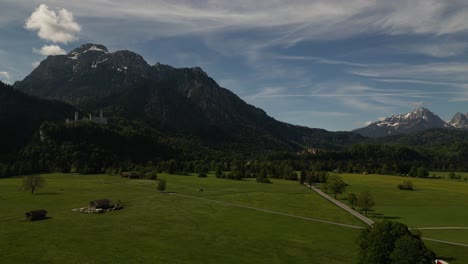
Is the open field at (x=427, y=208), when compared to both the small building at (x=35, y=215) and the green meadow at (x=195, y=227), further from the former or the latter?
the small building at (x=35, y=215)

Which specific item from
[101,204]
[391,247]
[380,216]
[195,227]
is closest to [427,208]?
[380,216]

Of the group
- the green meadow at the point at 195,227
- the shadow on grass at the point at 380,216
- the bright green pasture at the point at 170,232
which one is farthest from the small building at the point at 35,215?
the shadow on grass at the point at 380,216

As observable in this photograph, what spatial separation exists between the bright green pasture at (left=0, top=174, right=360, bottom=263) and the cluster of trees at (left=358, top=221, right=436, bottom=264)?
9.24m

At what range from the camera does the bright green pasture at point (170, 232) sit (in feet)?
186

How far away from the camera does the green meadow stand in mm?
57469

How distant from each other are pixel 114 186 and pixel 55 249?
83.7 meters

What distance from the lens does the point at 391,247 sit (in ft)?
156

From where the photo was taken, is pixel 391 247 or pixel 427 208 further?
pixel 427 208

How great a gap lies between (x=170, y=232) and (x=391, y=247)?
41128 millimetres

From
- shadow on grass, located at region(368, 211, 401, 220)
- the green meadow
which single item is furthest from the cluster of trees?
shadow on grass, located at region(368, 211, 401, 220)

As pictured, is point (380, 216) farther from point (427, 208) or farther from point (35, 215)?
point (35, 215)

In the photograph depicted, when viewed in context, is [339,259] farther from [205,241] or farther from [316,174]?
[316,174]

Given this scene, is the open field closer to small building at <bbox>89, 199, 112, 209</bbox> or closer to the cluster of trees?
the cluster of trees

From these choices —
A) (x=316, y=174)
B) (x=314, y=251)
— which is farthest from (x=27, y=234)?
(x=316, y=174)
